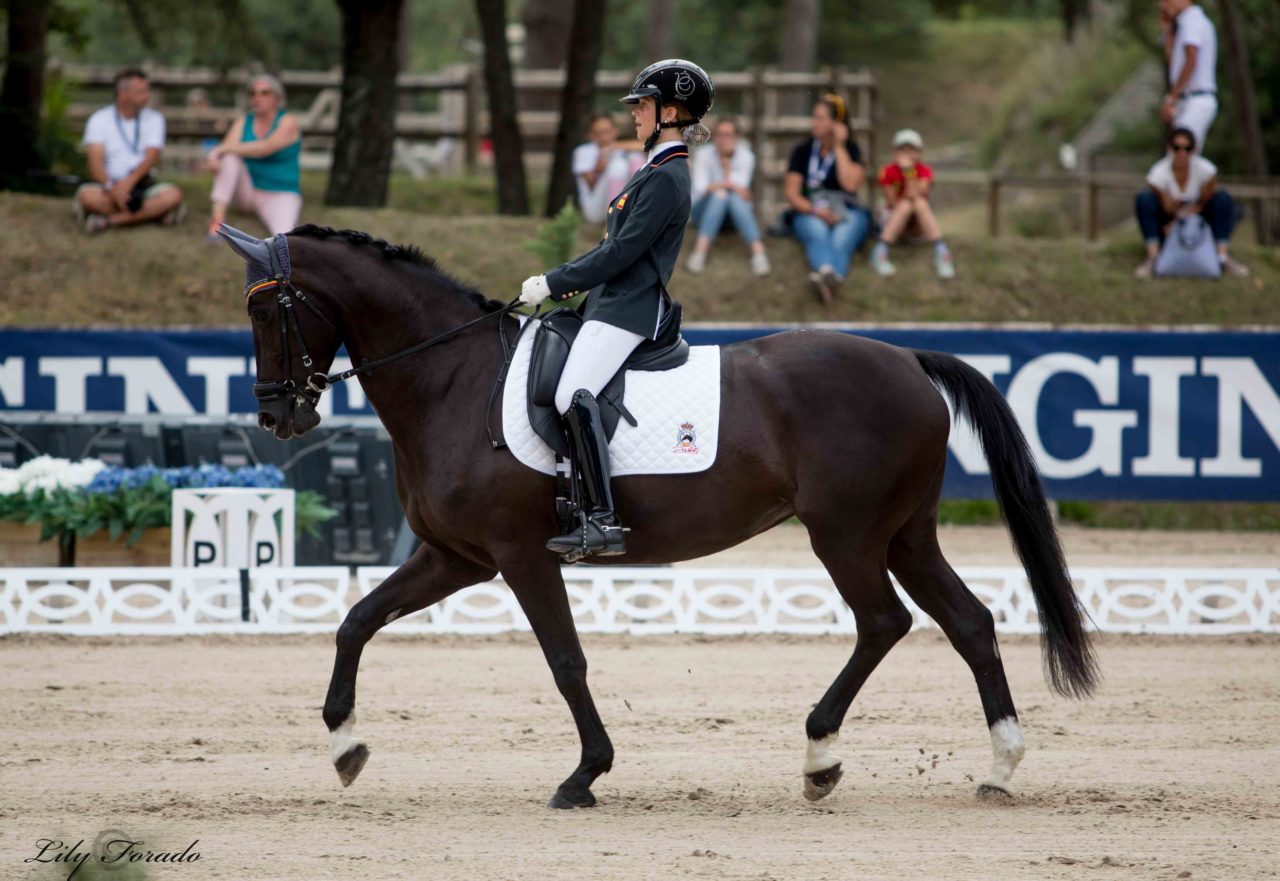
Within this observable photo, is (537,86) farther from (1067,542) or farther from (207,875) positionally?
(207,875)

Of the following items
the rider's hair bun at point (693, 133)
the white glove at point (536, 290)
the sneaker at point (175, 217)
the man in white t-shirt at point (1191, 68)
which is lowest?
the white glove at point (536, 290)

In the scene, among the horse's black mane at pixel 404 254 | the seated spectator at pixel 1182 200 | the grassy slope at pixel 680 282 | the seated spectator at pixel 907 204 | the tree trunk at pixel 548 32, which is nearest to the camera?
the horse's black mane at pixel 404 254

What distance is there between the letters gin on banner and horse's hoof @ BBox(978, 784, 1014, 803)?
528 cm

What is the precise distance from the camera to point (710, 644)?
9078mm

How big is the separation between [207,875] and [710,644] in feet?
Result: 15.6

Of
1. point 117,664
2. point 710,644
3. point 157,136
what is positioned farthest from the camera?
point 157,136

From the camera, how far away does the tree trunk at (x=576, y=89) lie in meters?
17.2

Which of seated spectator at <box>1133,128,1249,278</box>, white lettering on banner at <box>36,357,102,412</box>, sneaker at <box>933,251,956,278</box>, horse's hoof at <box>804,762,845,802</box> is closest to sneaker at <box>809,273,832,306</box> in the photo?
sneaker at <box>933,251,956,278</box>

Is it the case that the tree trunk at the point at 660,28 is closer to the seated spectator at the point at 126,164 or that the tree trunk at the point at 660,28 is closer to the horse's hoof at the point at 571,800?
the seated spectator at the point at 126,164

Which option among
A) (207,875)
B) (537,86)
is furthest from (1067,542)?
(537,86)

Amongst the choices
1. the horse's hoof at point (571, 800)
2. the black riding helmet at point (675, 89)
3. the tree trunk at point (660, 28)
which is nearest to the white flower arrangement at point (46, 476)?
the horse's hoof at point (571, 800)

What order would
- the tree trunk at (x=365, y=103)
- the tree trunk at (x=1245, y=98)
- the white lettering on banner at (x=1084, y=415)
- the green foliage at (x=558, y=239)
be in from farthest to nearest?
the tree trunk at (x=1245, y=98) < the tree trunk at (x=365, y=103) < the white lettering on banner at (x=1084, y=415) < the green foliage at (x=558, y=239)

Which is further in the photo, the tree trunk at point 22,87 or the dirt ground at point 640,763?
the tree trunk at point 22,87

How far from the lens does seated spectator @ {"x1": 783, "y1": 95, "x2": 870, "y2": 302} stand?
46.9 ft
